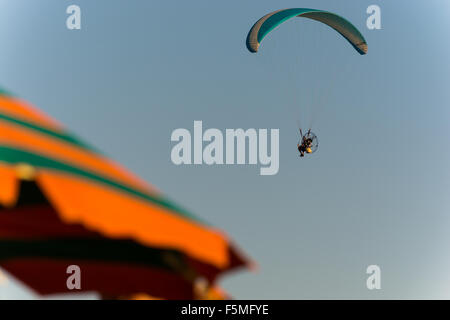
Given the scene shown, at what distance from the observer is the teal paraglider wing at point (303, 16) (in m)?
13.0

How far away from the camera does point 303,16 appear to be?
13734 mm

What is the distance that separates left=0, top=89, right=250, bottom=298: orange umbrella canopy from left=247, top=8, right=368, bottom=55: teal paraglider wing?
899cm

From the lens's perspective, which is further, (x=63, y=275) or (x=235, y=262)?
(x=63, y=275)

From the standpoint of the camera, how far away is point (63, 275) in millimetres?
4922

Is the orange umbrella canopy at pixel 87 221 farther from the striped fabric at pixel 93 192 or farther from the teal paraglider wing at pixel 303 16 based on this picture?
the teal paraglider wing at pixel 303 16

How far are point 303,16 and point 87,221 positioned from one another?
10.9m

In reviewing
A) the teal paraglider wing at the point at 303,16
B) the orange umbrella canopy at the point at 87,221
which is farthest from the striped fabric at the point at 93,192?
the teal paraglider wing at the point at 303,16

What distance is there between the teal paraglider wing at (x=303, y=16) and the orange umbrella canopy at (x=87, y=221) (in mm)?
8993

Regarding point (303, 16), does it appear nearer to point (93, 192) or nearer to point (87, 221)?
point (93, 192)

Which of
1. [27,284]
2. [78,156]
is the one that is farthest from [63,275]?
[78,156]

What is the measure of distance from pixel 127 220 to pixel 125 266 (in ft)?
2.69

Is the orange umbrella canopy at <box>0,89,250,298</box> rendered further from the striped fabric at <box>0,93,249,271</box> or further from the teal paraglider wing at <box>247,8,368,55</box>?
the teal paraglider wing at <box>247,8,368,55</box>

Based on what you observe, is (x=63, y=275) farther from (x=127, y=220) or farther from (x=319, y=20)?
(x=319, y=20)

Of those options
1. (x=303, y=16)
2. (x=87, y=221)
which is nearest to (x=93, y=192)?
(x=87, y=221)
